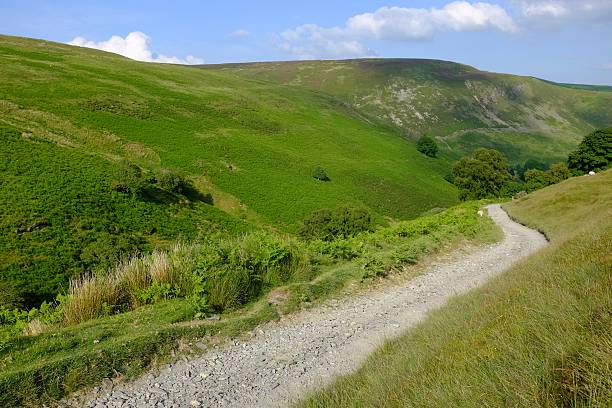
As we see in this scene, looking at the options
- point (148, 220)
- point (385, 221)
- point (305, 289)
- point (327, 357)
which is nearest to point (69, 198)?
point (148, 220)

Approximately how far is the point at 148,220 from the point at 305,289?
105ft

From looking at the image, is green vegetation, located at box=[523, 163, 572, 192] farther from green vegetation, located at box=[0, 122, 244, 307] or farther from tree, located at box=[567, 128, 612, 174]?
green vegetation, located at box=[0, 122, 244, 307]

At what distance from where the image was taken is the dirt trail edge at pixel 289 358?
7.36 m

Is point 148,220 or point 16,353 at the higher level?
point 16,353

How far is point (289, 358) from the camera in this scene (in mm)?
8898

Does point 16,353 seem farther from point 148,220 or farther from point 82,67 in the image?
point 82,67

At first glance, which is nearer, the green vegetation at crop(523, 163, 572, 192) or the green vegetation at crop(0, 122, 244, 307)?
the green vegetation at crop(0, 122, 244, 307)

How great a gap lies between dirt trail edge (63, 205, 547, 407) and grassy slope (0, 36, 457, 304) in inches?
860

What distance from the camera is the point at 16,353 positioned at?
8141mm

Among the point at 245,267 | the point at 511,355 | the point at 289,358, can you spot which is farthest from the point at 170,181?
the point at 511,355

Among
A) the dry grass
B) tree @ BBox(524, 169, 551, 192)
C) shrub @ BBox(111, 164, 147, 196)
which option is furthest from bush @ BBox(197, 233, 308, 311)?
tree @ BBox(524, 169, 551, 192)

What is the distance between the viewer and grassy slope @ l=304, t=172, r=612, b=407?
3.89m

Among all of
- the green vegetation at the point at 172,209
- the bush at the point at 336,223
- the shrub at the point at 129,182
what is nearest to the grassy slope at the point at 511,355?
the green vegetation at the point at 172,209

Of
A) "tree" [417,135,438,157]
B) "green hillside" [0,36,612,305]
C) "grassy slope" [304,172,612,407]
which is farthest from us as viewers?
"tree" [417,135,438,157]
